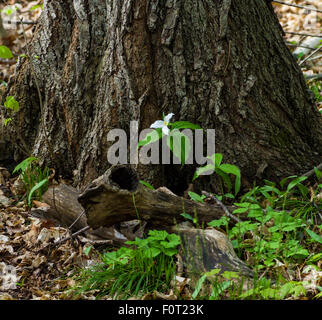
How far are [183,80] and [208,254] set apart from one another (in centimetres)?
124

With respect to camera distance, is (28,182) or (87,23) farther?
(28,182)

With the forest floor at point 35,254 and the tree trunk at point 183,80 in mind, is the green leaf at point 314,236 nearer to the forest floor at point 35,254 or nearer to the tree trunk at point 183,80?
the forest floor at point 35,254

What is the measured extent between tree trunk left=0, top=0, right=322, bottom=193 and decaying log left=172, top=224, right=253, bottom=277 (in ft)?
2.45

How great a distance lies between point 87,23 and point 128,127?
0.85m

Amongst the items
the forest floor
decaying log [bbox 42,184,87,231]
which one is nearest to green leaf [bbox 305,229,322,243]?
the forest floor

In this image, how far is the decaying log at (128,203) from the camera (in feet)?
7.98

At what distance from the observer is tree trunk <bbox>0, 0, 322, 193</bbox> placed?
2902mm

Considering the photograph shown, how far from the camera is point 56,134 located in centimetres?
356

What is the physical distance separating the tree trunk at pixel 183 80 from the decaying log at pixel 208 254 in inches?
29.4

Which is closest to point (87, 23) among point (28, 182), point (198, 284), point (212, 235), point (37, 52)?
point (37, 52)

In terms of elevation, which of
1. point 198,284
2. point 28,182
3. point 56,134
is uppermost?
point 56,134

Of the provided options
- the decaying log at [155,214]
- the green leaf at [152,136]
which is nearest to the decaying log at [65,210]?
the decaying log at [155,214]

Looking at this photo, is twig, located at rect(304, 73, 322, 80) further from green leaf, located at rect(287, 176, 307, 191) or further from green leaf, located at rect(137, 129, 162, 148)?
green leaf, located at rect(137, 129, 162, 148)
